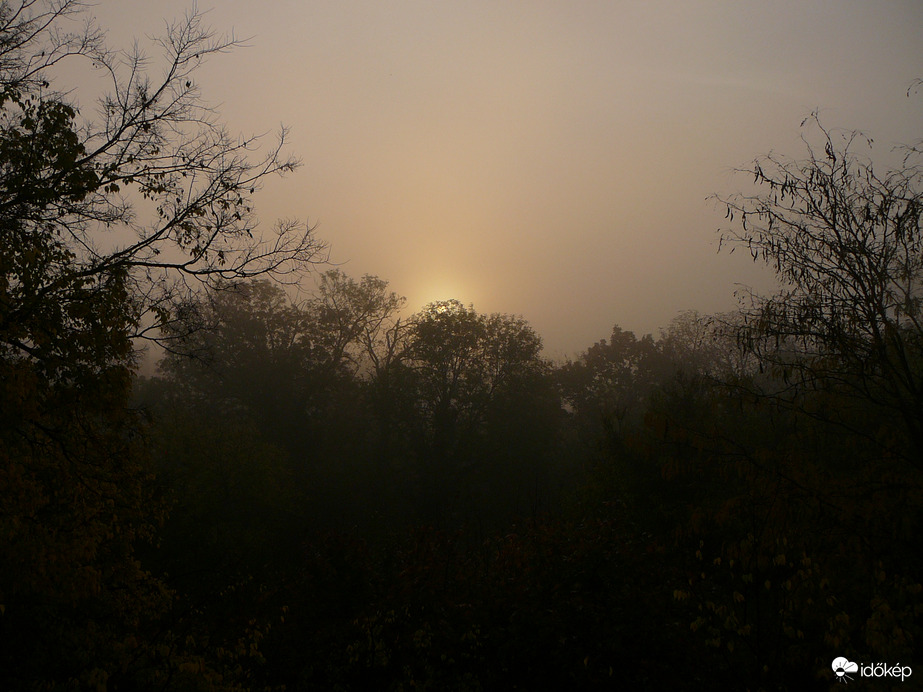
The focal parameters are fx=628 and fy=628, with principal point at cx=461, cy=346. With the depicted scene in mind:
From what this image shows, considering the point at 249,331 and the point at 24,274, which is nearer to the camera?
the point at 24,274

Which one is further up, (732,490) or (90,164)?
(90,164)

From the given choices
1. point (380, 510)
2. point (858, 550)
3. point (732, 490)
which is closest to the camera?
point (858, 550)

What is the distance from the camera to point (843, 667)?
7016 millimetres

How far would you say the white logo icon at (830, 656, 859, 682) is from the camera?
693 centimetres

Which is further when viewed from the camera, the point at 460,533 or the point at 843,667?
the point at 460,533

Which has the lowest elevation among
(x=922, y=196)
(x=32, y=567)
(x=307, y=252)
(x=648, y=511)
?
(x=32, y=567)

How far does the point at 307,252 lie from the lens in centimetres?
1083

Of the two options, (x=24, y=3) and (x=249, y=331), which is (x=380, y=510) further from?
(x=24, y=3)

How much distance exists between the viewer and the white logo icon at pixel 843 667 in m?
6.93

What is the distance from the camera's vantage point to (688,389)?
81.5 feet

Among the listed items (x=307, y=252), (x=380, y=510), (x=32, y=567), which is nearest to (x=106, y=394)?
(x=32, y=567)

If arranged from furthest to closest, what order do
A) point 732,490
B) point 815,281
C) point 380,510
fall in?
point 380,510 < point 732,490 < point 815,281

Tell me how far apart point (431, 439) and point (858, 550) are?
3352 centimetres

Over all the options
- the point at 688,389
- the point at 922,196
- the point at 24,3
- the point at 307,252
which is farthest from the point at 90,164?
the point at 688,389
